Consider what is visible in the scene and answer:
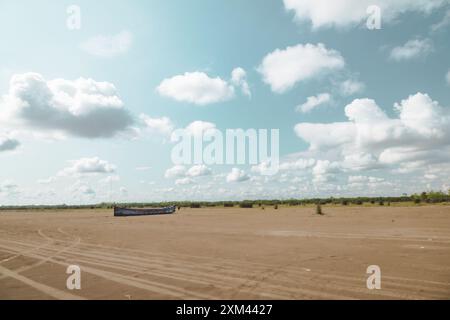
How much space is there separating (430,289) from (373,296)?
1.58m

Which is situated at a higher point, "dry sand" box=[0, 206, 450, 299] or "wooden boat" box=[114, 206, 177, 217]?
"dry sand" box=[0, 206, 450, 299]

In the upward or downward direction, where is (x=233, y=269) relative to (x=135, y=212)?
upward

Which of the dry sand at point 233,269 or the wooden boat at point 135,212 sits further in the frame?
the wooden boat at point 135,212

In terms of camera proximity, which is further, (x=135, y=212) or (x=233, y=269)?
(x=135, y=212)

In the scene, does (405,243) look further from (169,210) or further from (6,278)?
(169,210)

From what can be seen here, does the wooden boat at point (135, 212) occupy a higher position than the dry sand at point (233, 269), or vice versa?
the dry sand at point (233, 269)

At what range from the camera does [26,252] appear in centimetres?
1412

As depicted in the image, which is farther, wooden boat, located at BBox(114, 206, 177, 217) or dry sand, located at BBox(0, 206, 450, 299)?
wooden boat, located at BBox(114, 206, 177, 217)

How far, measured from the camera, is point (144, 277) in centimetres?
894
